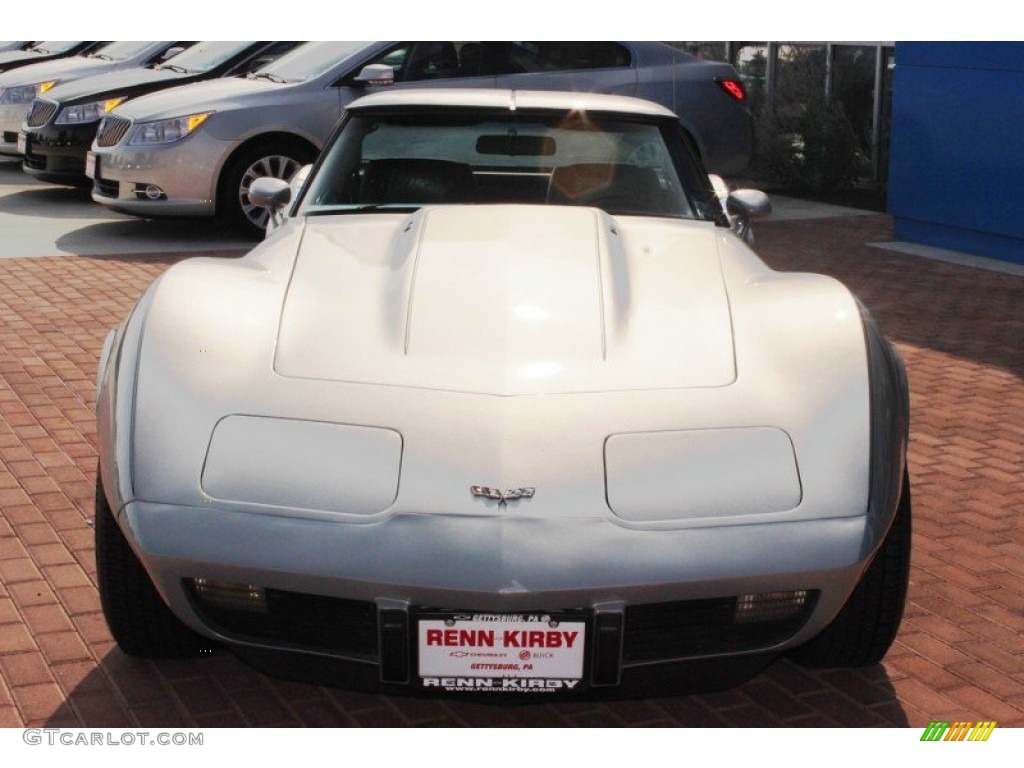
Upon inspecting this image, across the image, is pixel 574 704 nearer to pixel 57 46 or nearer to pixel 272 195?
pixel 272 195

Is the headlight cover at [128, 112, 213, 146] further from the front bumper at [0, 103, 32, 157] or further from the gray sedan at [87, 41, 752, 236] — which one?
the front bumper at [0, 103, 32, 157]

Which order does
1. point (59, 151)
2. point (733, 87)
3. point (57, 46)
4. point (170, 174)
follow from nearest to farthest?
point (170, 174) → point (733, 87) → point (59, 151) → point (57, 46)

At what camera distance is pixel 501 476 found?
9.95ft

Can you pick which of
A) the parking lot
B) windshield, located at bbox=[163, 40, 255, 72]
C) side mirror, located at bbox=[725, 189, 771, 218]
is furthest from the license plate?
windshield, located at bbox=[163, 40, 255, 72]

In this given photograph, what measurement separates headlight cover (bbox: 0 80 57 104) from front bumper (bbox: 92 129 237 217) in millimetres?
4319

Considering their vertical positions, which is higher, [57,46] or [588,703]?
[57,46]

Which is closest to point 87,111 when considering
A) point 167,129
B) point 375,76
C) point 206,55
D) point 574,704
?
point 206,55

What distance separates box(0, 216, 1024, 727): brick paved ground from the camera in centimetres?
348

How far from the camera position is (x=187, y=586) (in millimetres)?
3133

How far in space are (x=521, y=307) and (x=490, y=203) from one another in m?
1.40

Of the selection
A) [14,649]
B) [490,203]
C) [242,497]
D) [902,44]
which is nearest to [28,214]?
[902,44]

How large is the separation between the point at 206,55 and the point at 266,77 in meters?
2.08

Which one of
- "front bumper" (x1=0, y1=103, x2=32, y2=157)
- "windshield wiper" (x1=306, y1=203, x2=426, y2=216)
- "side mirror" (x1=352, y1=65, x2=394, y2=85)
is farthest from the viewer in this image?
"front bumper" (x1=0, y1=103, x2=32, y2=157)
